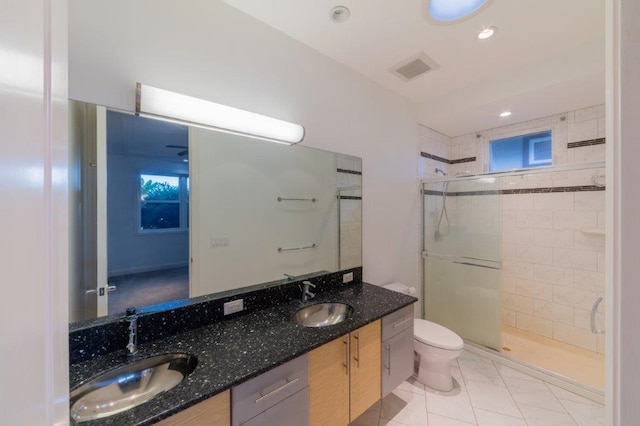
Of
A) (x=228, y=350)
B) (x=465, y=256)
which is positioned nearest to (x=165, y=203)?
(x=228, y=350)

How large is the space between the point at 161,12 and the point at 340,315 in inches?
80.2

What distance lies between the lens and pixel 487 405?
1.89m

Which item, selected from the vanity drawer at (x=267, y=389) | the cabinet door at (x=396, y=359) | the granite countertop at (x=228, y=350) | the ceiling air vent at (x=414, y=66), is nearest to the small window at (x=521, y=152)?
the ceiling air vent at (x=414, y=66)

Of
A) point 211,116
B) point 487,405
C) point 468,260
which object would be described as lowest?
point 487,405

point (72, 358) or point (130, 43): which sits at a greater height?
point (130, 43)

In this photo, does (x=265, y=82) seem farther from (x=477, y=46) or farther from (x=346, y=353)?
Answer: (x=346, y=353)

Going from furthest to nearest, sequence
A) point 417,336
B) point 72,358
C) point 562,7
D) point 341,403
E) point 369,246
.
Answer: point 369,246, point 417,336, point 562,7, point 341,403, point 72,358

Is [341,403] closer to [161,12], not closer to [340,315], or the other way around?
[340,315]

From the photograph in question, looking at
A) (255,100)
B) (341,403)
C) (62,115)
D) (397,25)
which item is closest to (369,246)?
(341,403)

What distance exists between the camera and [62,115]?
18.1 inches

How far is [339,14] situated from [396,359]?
2306 mm

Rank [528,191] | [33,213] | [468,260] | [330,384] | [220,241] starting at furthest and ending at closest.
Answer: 1. [528,191]
2. [468,260]
3. [220,241]
4. [330,384]
5. [33,213]

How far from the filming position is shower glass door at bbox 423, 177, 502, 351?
2.53 m
